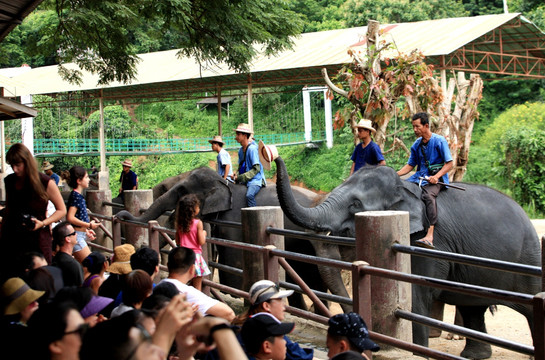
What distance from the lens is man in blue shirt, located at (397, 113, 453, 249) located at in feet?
21.5

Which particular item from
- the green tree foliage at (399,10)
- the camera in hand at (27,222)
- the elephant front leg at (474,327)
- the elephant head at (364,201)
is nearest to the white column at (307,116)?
the green tree foliage at (399,10)

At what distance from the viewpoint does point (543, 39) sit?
2489cm

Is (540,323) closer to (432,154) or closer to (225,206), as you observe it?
(432,154)

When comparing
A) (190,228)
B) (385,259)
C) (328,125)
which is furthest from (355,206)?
(328,125)

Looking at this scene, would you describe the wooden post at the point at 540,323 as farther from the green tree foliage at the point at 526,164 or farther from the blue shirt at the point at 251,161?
the green tree foliage at the point at 526,164

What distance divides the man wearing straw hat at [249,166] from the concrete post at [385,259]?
3893 millimetres

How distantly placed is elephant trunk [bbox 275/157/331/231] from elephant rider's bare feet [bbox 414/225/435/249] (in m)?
0.86

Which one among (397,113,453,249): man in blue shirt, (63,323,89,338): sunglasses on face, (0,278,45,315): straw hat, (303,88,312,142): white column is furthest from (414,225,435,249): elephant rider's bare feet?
(303,88,312,142): white column

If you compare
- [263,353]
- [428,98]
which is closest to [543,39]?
[428,98]

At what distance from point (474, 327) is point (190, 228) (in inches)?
131

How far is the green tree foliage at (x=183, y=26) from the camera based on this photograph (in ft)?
35.5

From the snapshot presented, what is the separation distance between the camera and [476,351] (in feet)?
23.7

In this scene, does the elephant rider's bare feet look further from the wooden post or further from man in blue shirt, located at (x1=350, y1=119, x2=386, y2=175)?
the wooden post

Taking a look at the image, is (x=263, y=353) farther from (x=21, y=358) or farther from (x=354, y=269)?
(x=354, y=269)
